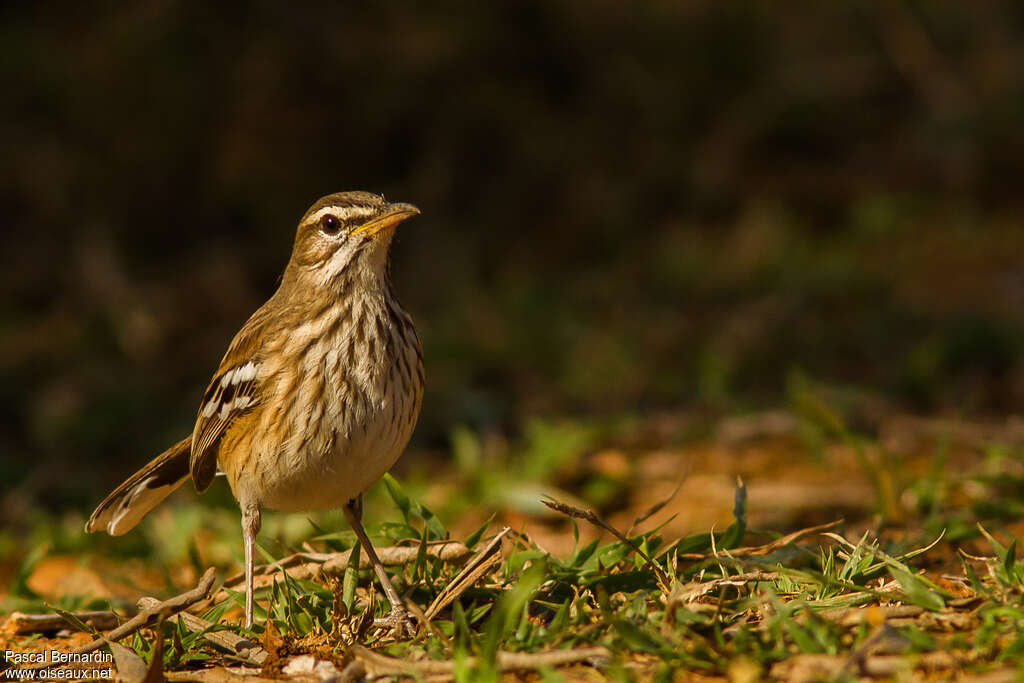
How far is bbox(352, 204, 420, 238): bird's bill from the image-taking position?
197 inches

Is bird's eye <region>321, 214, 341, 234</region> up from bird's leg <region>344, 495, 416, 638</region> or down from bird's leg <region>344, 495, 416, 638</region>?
up

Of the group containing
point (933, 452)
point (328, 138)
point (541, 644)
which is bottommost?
point (933, 452)

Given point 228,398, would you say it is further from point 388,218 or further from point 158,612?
point 158,612

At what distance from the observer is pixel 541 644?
3846 millimetres

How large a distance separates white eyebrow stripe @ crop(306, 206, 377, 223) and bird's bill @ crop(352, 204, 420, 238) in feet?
0.16

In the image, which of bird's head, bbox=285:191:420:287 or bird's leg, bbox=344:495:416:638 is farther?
bird's head, bbox=285:191:420:287

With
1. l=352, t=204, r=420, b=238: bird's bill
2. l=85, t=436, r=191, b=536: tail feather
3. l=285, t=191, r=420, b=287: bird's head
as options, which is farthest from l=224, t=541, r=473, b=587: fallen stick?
l=352, t=204, r=420, b=238: bird's bill

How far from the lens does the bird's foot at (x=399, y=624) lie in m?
4.27

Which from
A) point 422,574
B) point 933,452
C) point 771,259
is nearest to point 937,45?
point 771,259

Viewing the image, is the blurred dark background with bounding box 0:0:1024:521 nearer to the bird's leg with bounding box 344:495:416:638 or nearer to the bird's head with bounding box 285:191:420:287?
the bird's head with bounding box 285:191:420:287

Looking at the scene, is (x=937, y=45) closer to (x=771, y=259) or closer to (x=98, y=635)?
(x=771, y=259)

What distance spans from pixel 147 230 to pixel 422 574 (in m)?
8.50

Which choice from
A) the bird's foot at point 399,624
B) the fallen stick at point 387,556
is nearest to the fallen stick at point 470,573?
the bird's foot at point 399,624

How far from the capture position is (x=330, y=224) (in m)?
5.22
